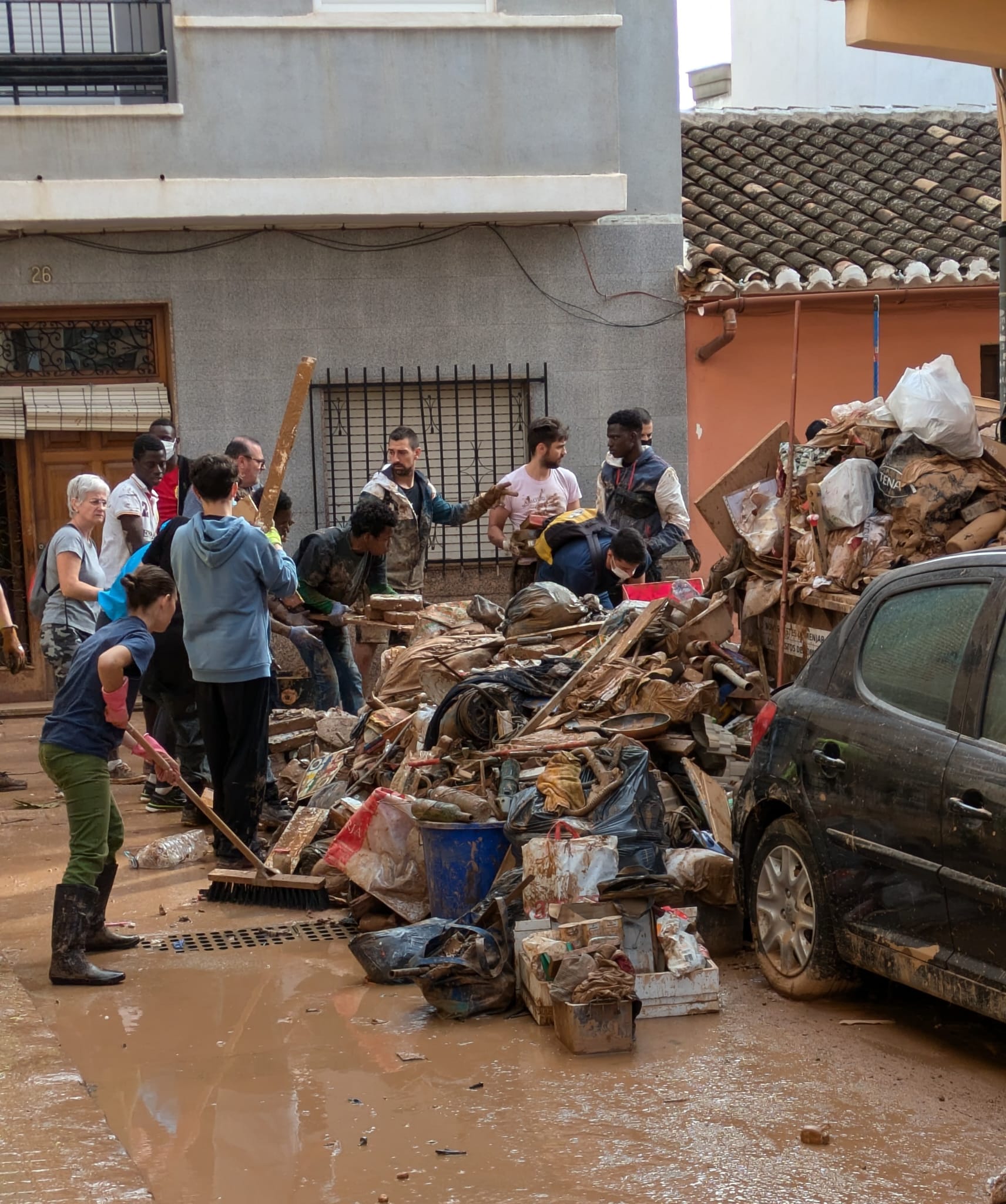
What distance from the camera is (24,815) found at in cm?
895

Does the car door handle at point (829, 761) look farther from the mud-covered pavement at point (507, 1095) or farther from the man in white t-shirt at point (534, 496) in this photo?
the man in white t-shirt at point (534, 496)

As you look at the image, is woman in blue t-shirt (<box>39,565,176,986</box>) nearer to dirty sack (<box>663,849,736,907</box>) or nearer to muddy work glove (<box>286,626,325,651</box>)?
dirty sack (<box>663,849,736,907</box>)

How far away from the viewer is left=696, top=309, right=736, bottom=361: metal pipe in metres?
12.8

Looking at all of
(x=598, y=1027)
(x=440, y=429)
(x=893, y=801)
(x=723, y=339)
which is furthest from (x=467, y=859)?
(x=723, y=339)

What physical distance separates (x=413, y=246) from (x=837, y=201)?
454 cm

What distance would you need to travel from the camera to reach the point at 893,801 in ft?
16.0

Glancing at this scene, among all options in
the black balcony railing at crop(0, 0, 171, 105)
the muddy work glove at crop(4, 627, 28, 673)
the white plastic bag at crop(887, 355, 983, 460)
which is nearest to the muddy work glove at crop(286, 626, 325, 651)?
the muddy work glove at crop(4, 627, 28, 673)

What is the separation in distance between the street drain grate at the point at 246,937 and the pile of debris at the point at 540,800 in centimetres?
14

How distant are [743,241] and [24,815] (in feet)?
27.5

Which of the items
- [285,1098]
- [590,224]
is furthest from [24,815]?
[590,224]

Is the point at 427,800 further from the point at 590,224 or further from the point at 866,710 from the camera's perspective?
the point at 590,224

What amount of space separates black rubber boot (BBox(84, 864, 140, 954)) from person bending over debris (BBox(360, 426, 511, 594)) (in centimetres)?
378

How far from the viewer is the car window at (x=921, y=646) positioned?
4.91 m

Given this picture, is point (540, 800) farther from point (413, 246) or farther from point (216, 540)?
point (413, 246)
